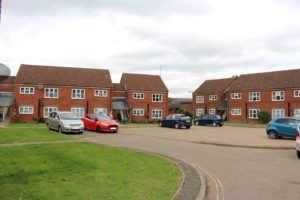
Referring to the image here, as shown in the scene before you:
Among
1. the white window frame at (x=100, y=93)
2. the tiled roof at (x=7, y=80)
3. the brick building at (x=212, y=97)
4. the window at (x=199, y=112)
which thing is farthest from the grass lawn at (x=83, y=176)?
the window at (x=199, y=112)

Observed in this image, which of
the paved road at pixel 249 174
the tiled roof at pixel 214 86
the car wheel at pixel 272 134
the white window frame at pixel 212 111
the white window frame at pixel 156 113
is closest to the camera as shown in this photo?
the paved road at pixel 249 174

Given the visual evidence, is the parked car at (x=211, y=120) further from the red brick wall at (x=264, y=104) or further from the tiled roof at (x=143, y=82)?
the red brick wall at (x=264, y=104)

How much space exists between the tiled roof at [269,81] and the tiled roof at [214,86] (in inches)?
170

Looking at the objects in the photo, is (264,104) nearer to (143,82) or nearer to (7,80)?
(143,82)

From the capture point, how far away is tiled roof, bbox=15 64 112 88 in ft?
148

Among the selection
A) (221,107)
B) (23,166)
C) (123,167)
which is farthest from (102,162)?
(221,107)

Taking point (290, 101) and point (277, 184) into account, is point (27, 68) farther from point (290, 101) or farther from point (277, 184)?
point (277, 184)

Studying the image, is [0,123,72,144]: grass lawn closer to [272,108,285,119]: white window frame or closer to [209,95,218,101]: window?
[272,108,285,119]: white window frame

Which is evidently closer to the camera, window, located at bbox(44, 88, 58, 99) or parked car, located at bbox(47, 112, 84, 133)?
parked car, located at bbox(47, 112, 84, 133)

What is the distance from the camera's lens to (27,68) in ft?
152

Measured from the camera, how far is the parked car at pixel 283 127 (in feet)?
68.5

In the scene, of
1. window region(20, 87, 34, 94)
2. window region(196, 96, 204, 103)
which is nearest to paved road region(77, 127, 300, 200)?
window region(20, 87, 34, 94)

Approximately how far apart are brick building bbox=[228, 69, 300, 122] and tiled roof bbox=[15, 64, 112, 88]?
2251cm

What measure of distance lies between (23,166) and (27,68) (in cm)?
4080
